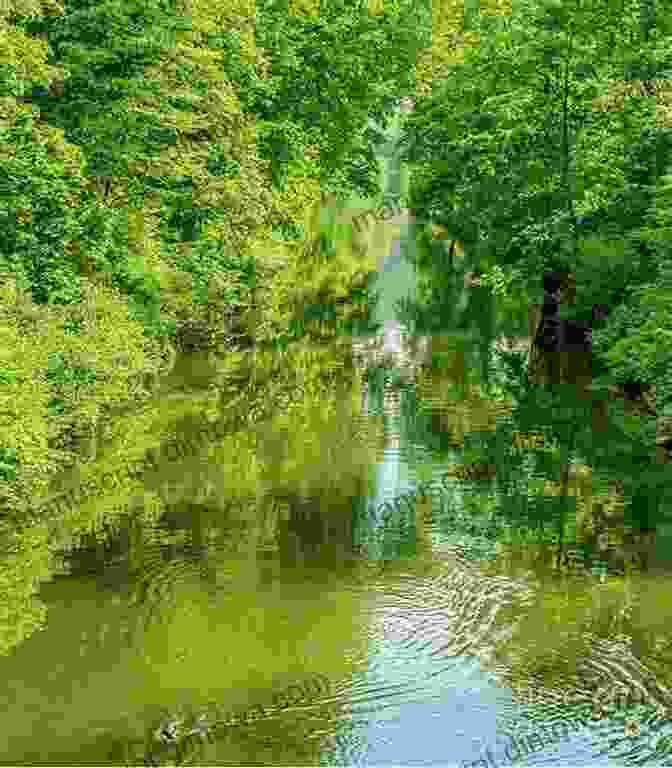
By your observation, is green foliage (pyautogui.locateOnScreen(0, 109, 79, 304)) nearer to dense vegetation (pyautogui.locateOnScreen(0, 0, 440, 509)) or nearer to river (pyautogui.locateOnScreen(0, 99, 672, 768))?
dense vegetation (pyautogui.locateOnScreen(0, 0, 440, 509))

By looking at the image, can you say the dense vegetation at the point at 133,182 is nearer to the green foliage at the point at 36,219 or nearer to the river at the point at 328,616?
the green foliage at the point at 36,219

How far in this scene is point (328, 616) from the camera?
78.1 feet

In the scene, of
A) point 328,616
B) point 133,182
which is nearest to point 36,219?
point 133,182

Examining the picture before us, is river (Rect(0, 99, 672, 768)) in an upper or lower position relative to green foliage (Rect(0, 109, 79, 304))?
lower

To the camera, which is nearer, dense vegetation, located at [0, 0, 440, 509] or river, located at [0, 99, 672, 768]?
river, located at [0, 99, 672, 768]

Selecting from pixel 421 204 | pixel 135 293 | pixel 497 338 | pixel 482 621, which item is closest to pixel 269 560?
pixel 482 621

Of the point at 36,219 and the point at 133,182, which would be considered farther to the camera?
the point at 133,182

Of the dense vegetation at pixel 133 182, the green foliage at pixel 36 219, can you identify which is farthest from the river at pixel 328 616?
the green foliage at pixel 36 219

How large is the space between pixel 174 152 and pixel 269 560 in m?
18.1

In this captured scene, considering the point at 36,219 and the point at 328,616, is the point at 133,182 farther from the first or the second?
the point at 328,616

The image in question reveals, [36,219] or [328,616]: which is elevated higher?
[36,219]

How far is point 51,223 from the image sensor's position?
3262cm

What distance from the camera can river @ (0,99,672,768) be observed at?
19.5 metres

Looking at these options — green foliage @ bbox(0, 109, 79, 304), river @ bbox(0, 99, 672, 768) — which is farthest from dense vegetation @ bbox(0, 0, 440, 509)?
river @ bbox(0, 99, 672, 768)
